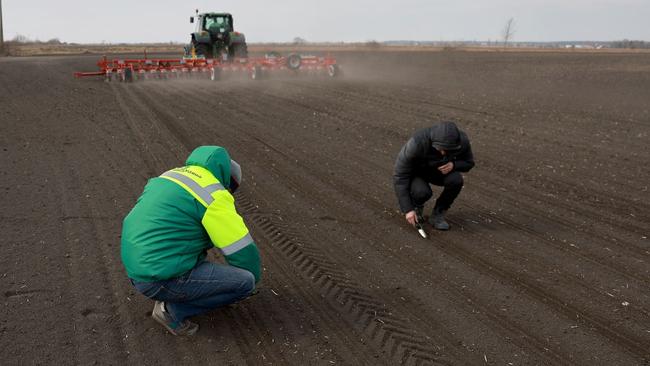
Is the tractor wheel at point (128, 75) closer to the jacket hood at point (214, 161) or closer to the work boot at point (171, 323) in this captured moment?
the work boot at point (171, 323)

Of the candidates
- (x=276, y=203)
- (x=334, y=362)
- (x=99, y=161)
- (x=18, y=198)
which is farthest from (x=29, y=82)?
(x=334, y=362)

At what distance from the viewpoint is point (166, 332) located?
141 inches

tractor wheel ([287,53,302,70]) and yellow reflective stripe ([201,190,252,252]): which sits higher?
tractor wheel ([287,53,302,70])

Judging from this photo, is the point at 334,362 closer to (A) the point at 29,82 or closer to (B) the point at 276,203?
(B) the point at 276,203

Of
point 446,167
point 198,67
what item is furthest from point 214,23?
point 446,167

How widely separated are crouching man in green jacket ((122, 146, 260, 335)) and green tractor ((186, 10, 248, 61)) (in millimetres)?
20279

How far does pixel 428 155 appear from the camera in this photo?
5.18 metres

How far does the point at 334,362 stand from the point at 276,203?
3130mm

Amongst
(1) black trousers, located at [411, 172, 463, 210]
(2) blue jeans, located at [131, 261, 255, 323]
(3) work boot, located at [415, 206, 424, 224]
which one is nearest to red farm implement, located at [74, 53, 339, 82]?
(3) work boot, located at [415, 206, 424, 224]

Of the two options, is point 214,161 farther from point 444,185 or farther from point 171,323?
point 444,185

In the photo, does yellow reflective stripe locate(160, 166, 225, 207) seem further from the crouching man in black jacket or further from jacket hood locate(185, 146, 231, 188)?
the crouching man in black jacket

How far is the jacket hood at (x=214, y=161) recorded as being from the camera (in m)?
3.12

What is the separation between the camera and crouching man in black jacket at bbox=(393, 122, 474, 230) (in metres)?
4.91

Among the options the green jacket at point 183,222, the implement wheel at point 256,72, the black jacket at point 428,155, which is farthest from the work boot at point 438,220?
the implement wheel at point 256,72
